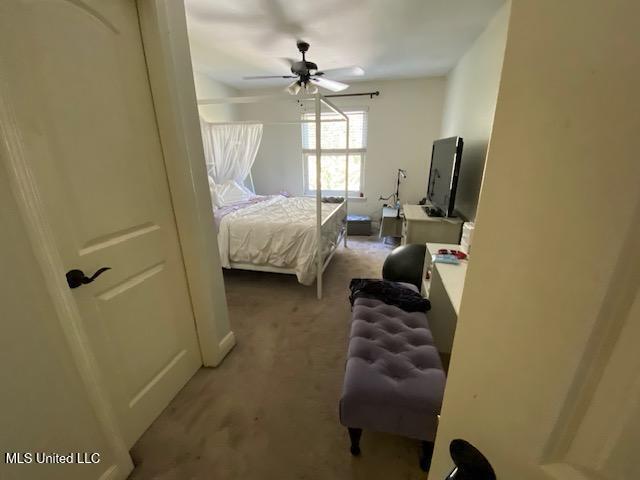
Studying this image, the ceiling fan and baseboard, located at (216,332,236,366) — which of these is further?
the ceiling fan

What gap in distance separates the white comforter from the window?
7.16ft

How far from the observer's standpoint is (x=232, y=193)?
3.99m

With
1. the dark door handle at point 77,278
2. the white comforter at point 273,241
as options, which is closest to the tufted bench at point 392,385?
the dark door handle at point 77,278

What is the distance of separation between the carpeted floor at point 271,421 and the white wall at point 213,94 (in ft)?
10.9

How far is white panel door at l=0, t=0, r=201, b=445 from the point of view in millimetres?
862

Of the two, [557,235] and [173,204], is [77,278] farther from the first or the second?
[557,235]

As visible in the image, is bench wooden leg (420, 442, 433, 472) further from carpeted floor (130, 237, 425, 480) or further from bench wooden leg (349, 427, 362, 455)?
bench wooden leg (349, 427, 362, 455)

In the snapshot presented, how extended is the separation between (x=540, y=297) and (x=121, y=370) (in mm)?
1559

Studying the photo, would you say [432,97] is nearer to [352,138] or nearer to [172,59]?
[352,138]

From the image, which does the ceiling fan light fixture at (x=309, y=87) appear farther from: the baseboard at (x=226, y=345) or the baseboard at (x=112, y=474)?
the baseboard at (x=112, y=474)

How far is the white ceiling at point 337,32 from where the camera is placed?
2.16m

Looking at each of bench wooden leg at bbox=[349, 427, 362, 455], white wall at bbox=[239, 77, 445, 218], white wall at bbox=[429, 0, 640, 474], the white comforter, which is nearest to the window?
white wall at bbox=[239, 77, 445, 218]

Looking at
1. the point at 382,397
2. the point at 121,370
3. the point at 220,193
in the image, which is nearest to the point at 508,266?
the point at 382,397

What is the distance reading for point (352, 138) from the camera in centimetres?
468
